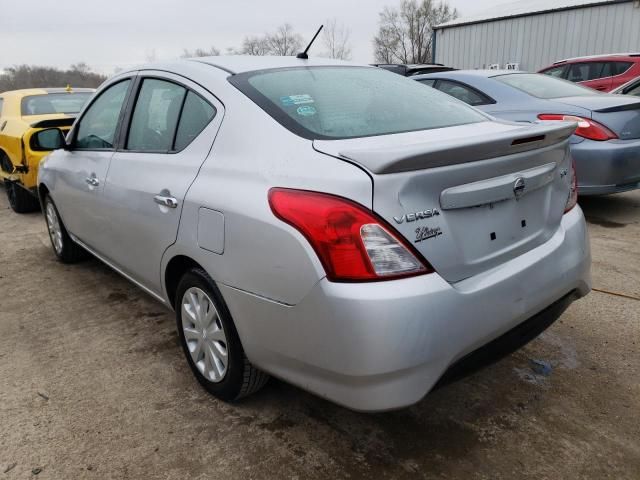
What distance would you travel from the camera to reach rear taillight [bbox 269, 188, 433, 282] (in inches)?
65.3

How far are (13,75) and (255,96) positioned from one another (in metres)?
32.3

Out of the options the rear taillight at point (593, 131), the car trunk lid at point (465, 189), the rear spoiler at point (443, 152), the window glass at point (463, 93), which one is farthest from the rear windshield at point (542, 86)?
the rear spoiler at point (443, 152)

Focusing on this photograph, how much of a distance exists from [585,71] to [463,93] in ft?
18.9

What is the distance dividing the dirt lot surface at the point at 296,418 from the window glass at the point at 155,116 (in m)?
1.10

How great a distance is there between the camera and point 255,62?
261cm

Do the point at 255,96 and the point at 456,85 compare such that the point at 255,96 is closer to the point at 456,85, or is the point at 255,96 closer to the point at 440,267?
the point at 440,267

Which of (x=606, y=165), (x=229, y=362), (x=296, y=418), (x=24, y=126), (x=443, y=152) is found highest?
(x=443, y=152)

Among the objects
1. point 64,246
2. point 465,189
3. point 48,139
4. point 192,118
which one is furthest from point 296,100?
point 64,246

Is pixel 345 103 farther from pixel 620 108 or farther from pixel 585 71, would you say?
pixel 585 71

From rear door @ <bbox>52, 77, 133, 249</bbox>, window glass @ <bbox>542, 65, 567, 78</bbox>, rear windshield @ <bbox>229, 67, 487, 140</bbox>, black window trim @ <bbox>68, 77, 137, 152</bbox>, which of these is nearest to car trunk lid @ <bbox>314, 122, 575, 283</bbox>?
rear windshield @ <bbox>229, 67, 487, 140</bbox>

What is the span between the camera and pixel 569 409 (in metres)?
2.30

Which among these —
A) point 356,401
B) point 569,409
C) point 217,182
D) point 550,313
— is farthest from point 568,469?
point 217,182

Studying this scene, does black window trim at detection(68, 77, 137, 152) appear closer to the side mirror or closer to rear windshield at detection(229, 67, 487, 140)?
the side mirror

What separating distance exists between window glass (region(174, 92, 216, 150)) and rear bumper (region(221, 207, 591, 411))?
0.80 m
